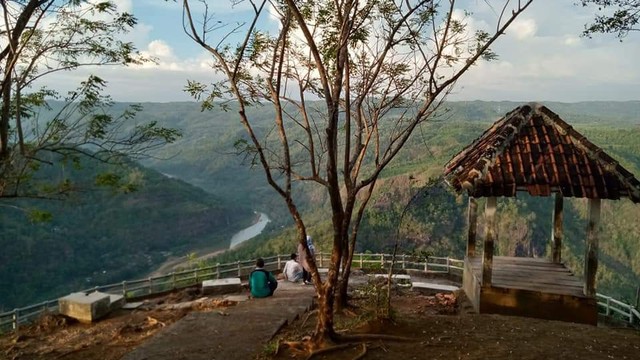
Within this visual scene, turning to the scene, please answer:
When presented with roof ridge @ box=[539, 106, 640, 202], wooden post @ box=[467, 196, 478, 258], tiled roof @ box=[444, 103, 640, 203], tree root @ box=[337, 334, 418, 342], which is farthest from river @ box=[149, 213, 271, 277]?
tree root @ box=[337, 334, 418, 342]

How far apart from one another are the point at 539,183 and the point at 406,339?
4.24 m

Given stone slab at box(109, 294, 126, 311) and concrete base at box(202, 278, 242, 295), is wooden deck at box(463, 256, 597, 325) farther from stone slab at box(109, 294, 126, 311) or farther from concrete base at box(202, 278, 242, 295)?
stone slab at box(109, 294, 126, 311)

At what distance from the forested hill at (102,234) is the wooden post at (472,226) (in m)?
37.0

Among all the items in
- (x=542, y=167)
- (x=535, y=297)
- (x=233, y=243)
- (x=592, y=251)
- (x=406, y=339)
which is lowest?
(x=233, y=243)

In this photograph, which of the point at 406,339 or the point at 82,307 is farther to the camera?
the point at 82,307

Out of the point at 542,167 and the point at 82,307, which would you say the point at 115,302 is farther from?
the point at 542,167

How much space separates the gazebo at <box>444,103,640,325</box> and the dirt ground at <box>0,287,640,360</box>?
120cm

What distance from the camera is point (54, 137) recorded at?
1161 centimetres

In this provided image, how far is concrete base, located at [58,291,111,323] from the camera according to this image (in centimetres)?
1209

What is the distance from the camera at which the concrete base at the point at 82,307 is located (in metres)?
12.1

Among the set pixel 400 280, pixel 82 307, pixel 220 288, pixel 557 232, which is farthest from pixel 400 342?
pixel 220 288

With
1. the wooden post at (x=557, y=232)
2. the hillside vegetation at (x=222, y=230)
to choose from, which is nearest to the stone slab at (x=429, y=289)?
the wooden post at (x=557, y=232)

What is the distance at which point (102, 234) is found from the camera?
259 ft

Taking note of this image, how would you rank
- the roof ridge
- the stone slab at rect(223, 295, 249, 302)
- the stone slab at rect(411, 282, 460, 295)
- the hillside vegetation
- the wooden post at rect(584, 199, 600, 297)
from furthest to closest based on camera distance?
the hillside vegetation, the stone slab at rect(411, 282, 460, 295), the stone slab at rect(223, 295, 249, 302), the wooden post at rect(584, 199, 600, 297), the roof ridge
